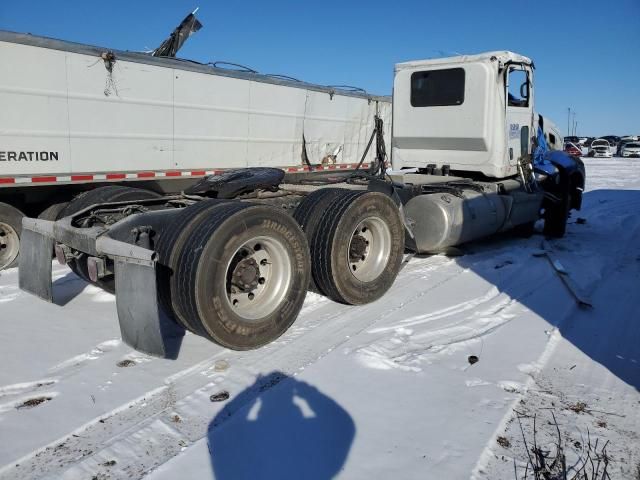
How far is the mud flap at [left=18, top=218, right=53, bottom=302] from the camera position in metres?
4.17

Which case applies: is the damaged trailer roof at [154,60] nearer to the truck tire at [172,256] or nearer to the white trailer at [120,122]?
the white trailer at [120,122]

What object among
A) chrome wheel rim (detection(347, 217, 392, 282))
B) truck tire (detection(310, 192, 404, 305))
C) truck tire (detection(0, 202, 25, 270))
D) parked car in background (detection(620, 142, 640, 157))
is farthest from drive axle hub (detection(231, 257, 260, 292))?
parked car in background (detection(620, 142, 640, 157))

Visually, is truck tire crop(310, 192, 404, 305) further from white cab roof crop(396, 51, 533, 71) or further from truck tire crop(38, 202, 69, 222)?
truck tire crop(38, 202, 69, 222)

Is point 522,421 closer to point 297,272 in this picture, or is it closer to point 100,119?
point 297,272

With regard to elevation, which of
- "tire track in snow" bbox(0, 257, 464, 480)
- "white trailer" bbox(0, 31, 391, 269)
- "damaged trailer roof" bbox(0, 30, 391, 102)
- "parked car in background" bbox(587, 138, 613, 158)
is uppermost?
"parked car in background" bbox(587, 138, 613, 158)

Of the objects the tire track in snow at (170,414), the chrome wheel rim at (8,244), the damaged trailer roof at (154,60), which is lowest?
the tire track in snow at (170,414)

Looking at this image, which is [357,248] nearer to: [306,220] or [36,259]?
[306,220]

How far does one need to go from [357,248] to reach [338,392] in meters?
1.97

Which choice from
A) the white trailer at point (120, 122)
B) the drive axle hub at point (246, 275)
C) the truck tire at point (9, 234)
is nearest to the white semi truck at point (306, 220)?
the drive axle hub at point (246, 275)

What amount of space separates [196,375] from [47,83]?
4.80m

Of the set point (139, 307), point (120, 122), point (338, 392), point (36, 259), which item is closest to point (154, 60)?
point (120, 122)

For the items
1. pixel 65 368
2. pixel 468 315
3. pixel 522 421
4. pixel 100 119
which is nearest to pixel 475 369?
pixel 522 421

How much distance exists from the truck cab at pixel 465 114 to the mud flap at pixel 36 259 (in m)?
5.56

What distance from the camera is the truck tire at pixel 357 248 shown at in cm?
455
